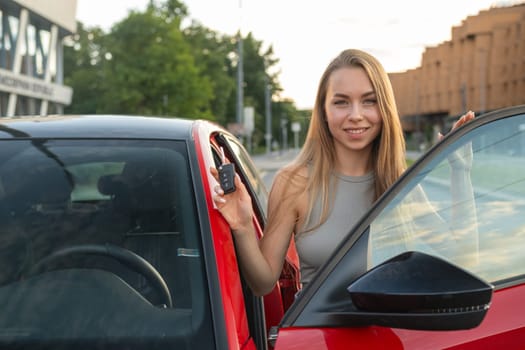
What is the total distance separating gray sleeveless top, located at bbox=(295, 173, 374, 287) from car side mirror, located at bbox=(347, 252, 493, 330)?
0.70 metres

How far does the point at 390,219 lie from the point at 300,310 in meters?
0.28

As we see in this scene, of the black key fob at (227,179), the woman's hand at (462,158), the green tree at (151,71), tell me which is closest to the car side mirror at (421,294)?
the woman's hand at (462,158)

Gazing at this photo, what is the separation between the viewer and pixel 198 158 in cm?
217

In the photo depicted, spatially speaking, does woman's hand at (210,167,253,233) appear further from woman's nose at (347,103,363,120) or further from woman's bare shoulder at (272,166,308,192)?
woman's nose at (347,103,363,120)

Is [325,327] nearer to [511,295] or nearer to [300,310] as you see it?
[300,310]

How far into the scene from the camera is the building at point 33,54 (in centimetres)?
3319

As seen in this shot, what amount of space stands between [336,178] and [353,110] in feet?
0.73

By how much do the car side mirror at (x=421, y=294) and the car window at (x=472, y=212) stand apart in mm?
161

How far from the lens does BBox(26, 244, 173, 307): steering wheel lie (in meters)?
1.95

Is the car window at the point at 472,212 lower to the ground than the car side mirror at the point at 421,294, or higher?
higher

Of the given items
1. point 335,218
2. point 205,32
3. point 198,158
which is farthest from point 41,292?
point 205,32

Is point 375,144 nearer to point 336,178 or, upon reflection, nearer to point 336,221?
point 336,178

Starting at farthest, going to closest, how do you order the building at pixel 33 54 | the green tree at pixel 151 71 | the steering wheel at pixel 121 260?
the green tree at pixel 151 71 → the building at pixel 33 54 → the steering wheel at pixel 121 260

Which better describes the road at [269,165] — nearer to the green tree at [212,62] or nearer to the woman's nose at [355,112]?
the woman's nose at [355,112]
